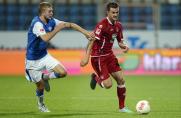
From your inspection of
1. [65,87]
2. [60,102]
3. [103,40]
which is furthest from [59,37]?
[103,40]

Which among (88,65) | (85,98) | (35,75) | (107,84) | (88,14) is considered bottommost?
(88,65)

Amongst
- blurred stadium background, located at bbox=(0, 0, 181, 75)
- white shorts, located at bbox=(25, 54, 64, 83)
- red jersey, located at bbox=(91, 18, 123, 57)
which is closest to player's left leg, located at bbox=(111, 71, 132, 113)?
red jersey, located at bbox=(91, 18, 123, 57)

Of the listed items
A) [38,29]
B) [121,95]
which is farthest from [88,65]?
[38,29]

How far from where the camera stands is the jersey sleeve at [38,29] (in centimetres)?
1073

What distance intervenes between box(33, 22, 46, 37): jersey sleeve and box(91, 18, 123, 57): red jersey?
1237mm

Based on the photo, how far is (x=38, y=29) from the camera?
35.4ft

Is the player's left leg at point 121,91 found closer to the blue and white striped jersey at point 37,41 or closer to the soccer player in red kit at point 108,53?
the soccer player in red kit at point 108,53

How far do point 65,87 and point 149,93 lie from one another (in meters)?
3.25

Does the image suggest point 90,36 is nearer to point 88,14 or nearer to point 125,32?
point 125,32

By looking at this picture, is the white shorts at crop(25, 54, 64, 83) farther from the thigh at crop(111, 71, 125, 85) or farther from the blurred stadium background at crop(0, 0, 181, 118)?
the thigh at crop(111, 71, 125, 85)

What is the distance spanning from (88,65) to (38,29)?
13.4m

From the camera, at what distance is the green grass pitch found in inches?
436

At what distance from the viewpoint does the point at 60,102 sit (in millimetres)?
13602

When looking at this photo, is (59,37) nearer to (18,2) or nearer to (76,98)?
(18,2)
